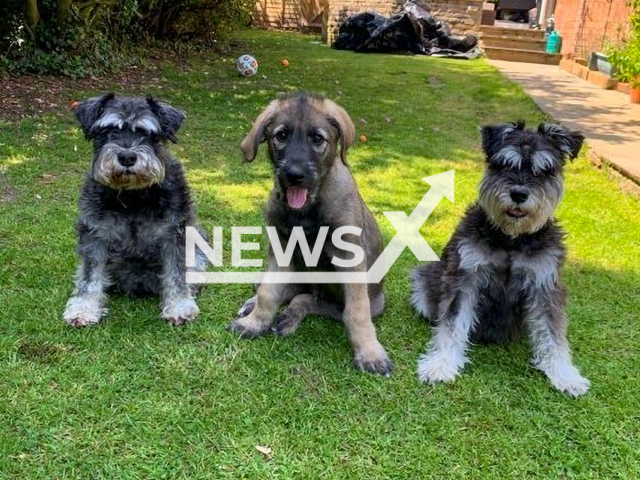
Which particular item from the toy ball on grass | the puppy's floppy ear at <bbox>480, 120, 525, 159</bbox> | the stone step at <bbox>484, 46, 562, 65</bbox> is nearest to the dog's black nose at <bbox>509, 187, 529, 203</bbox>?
the puppy's floppy ear at <bbox>480, 120, 525, 159</bbox>

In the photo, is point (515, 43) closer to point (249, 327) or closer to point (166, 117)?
point (166, 117)

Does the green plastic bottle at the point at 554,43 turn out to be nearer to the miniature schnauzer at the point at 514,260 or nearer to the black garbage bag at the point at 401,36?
the black garbage bag at the point at 401,36

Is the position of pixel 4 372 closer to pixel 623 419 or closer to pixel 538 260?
pixel 538 260

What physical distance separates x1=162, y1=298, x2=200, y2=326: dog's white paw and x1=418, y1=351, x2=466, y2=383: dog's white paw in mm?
1732

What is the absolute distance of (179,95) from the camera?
461 inches

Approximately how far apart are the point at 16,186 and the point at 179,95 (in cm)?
559

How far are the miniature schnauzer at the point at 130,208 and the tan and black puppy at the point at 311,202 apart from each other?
2.24 ft

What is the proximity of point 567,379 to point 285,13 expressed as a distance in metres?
26.9

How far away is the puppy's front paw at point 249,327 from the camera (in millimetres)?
4228

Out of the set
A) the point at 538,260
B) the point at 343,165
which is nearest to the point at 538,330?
the point at 538,260

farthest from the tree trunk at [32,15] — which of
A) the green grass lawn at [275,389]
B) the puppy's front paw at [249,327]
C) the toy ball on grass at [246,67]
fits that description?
the puppy's front paw at [249,327]

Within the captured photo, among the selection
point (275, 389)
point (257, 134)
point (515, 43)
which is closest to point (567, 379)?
point (275, 389)

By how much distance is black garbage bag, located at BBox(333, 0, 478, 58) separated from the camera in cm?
2072

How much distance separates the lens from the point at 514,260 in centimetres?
380
